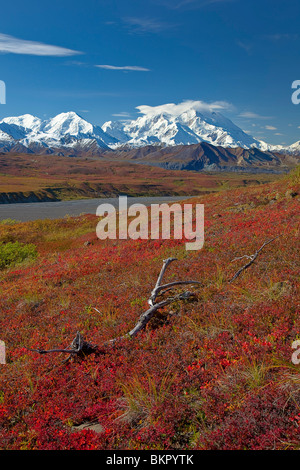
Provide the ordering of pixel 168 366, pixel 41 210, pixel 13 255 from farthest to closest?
pixel 41 210 → pixel 13 255 → pixel 168 366

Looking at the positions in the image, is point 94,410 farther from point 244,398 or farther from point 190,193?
point 190,193

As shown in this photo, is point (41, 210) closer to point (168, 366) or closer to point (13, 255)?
point (13, 255)

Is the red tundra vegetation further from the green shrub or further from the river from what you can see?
the river

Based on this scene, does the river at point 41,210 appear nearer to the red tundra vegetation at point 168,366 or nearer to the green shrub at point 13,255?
the green shrub at point 13,255

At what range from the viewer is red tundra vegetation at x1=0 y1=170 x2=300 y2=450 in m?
4.30

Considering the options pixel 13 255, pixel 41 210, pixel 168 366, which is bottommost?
pixel 13 255

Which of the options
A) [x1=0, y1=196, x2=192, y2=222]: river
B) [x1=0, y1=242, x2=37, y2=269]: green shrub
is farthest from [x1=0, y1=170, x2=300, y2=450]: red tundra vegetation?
[x1=0, y1=196, x2=192, y2=222]: river

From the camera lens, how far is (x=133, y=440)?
432 centimetres

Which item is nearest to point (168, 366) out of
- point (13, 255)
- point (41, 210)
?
point (13, 255)

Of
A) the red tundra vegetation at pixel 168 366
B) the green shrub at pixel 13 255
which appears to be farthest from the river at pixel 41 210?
the red tundra vegetation at pixel 168 366

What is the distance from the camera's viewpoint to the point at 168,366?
557 cm

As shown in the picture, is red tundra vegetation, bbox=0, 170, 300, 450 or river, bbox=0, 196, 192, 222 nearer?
red tundra vegetation, bbox=0, 170, 300, 450

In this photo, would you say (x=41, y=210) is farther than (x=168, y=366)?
Yes

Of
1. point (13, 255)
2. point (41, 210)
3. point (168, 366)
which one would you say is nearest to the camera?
point (168, 366)
